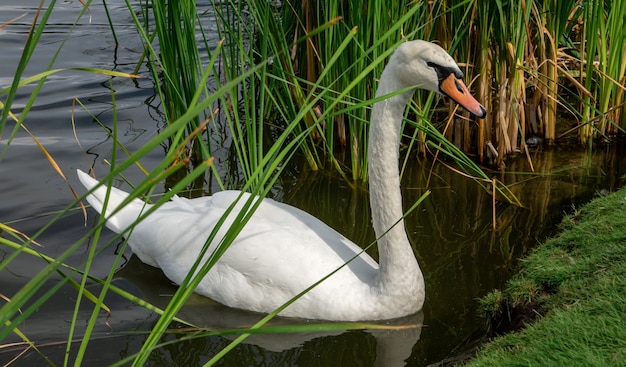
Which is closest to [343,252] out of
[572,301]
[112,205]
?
[572,301]

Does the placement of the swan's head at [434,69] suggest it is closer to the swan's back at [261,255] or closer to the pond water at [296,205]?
the swan's back at [261,255]

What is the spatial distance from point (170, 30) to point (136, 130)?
72.0 inches

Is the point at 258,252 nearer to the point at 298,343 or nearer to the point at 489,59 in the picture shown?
the point at 298,343

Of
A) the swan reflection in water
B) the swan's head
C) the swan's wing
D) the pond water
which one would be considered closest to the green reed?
the pond water

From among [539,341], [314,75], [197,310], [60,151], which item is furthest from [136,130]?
[539,341]

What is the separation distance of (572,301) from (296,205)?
2627 mm

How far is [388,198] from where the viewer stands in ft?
13.9

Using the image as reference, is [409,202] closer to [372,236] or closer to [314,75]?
[372,236]

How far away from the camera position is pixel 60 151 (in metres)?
6.59

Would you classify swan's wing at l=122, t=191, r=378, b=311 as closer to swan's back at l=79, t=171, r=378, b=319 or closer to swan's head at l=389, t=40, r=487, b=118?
swan's back at l=79, t=171, r=378, b=319

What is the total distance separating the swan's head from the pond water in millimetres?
1176

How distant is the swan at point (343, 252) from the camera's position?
4.00 metres

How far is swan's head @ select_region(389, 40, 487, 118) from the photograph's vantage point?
391 centimetres

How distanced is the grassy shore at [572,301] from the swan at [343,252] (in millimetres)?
536
